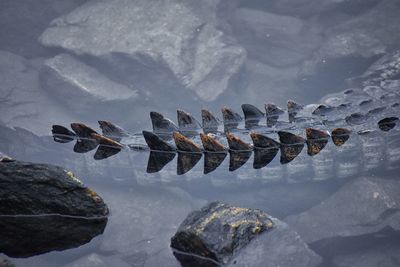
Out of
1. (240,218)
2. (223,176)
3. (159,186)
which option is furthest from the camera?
(159,186)

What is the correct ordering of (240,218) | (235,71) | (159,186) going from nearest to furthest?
(240,218), (159,186), (235,71)

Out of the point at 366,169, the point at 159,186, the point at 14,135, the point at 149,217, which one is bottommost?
the point at 149,217

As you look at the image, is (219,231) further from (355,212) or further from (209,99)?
(209,99)

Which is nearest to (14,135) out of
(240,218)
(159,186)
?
(159,186)

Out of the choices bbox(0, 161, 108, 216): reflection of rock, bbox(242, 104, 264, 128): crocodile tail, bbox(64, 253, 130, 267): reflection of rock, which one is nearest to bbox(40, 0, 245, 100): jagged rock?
bbox(64, 253, 130, 267): reflection of rock

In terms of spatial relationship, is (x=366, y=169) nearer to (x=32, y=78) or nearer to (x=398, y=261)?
(x=398, y=261)

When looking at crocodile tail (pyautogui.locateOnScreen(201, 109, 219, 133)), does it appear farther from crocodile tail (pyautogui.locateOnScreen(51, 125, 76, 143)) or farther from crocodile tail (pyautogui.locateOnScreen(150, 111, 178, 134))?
crocodile tail (pyautogui.locateOnScreen(51, 125, 76, 143))

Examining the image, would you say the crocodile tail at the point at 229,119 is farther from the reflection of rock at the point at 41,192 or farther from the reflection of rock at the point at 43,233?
the reflection of rock at the point at 43,233
